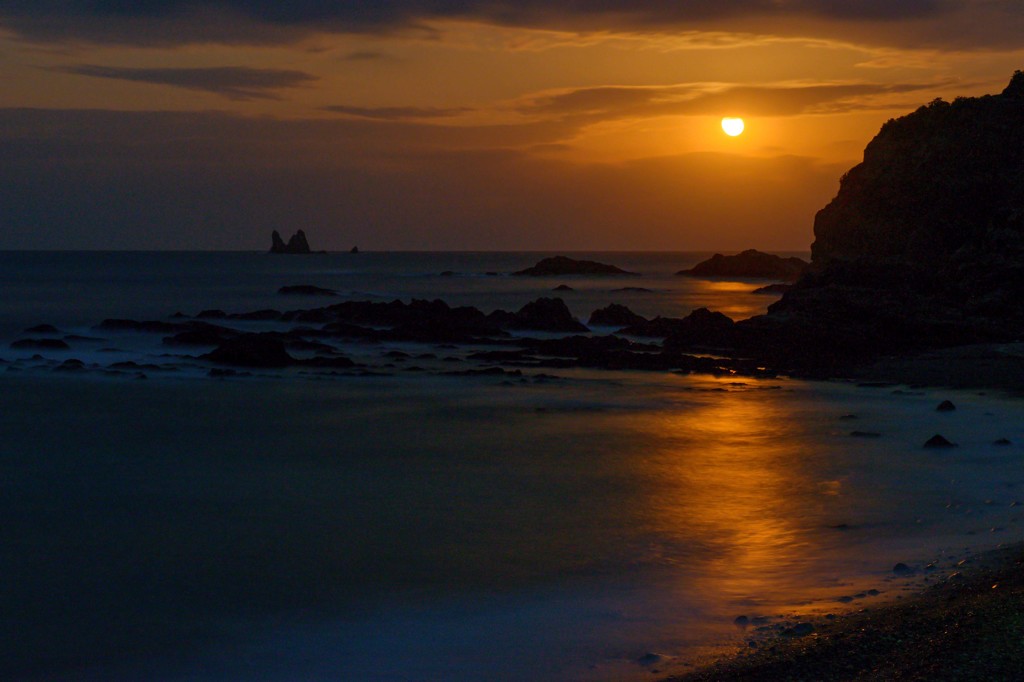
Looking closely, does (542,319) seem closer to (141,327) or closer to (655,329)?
(655,329)

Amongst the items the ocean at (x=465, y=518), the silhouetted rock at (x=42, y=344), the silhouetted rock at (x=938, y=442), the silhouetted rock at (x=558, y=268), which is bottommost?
the ocean at (x=465, y=518)

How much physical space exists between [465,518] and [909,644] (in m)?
7.41

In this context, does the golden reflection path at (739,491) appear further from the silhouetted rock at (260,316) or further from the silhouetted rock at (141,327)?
Answer: the silhouetted rock at (260,316)

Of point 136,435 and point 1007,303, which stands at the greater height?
point 1007,303

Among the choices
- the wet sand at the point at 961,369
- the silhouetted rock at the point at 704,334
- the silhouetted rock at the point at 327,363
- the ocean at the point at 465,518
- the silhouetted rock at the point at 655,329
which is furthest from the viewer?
the silhouetted rock at the point at 655,329

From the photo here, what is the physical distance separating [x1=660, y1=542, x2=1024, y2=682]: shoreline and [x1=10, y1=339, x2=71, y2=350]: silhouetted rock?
33878 mm

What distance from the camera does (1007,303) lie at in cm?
3588

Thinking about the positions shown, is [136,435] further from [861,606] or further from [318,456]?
[861,606]

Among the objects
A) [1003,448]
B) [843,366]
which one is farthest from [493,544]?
[843,366]

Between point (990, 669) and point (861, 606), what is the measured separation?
2250 mm

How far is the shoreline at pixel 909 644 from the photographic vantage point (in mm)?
6664

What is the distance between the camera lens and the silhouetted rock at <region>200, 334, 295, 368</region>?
31188 mm

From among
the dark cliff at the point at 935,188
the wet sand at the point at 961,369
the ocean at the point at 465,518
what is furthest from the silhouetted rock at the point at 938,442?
the dark cliff at the point at 935,188

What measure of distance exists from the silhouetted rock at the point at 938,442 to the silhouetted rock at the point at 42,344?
29.8 meters
